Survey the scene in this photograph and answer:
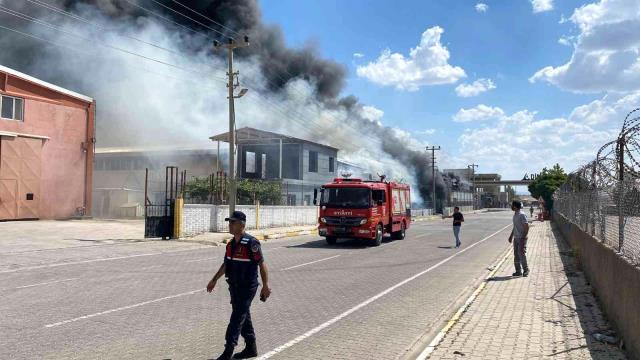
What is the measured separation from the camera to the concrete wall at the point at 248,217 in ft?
75.2

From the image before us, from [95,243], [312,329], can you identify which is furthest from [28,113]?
[312,329]

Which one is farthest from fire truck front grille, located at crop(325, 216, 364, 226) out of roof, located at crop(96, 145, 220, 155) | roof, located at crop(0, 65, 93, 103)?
roof, located at crop(96, 145, 220, 155)

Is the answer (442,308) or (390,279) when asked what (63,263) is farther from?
(442,308)

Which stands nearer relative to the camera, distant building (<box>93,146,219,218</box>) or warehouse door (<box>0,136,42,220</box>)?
warehouse door (<box>0,136,42,220</box>)

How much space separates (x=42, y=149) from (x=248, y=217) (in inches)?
450

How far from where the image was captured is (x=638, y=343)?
503 cm

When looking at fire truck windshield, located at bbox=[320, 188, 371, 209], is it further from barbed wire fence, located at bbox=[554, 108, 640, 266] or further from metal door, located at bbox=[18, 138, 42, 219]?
metal door, located at bbox=[18, 138, 42, 219]

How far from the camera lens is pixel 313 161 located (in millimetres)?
48062

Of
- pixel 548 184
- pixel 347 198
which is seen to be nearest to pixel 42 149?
pixel 347 198

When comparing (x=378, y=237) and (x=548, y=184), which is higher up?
(x=548, y=184)

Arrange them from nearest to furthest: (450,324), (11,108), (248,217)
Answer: (450,324) < (11,108) < (248,217)

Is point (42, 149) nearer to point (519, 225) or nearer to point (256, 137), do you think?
point (256, 137)

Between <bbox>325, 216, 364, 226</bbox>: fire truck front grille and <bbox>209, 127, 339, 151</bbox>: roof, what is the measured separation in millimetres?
27025

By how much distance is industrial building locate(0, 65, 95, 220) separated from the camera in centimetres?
2642
